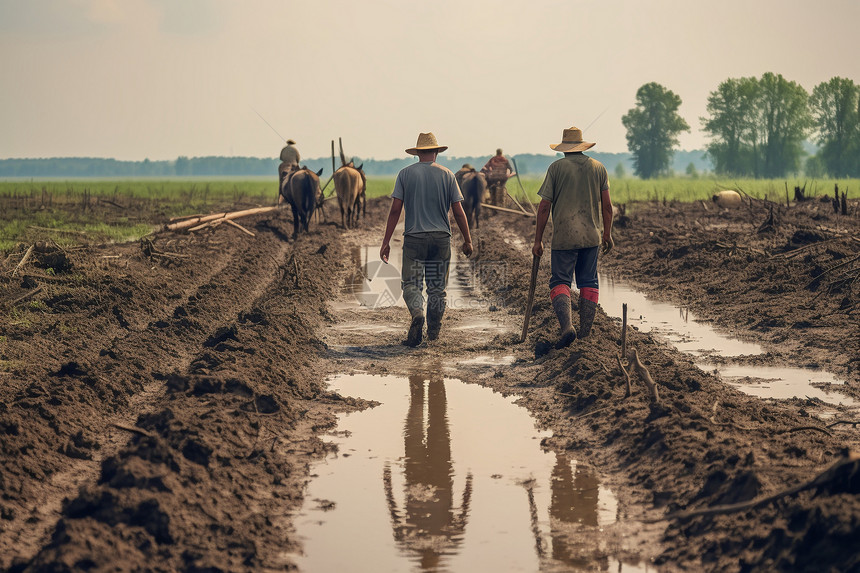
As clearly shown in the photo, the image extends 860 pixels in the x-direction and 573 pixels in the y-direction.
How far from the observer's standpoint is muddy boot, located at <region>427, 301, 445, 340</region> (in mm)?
9555

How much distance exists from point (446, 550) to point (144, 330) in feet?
19.9

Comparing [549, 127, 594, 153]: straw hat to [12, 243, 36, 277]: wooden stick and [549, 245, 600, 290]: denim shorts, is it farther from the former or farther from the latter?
[12, 243, 36, 277]: wooden stick

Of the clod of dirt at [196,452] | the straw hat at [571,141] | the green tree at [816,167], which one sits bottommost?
the clod of dirt at [196,452]

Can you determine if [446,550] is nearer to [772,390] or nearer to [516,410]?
[516,410]

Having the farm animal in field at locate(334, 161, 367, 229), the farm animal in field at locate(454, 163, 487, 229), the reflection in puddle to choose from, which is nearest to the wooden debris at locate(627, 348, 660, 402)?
the reflection in puddle

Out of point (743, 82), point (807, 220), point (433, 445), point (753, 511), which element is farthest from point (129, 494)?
point (743, 82)

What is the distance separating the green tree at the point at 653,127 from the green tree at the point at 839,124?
19.2 metres

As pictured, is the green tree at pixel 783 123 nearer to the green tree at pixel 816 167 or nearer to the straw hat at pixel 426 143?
the green tree at pixel 816 167

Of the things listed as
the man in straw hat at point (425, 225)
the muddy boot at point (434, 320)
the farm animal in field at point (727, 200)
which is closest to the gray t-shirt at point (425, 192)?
the man in straw hat at point (425, 225)

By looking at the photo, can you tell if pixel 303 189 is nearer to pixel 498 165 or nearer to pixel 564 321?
pixel 498 165

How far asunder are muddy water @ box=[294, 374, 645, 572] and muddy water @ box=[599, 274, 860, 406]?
A: 2.09m

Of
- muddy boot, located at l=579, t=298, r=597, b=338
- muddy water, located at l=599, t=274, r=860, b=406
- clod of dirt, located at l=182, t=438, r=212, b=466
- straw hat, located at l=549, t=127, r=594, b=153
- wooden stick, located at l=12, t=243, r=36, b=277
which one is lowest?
muddy water, located at l=599, t=274, r=860, b=406

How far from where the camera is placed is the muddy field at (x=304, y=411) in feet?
14.3

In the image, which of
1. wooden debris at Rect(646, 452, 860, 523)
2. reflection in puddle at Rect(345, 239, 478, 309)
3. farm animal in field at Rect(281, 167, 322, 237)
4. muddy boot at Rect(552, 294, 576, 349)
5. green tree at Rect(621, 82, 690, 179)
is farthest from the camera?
green tree at Rect(621, 82, 690, 179)
